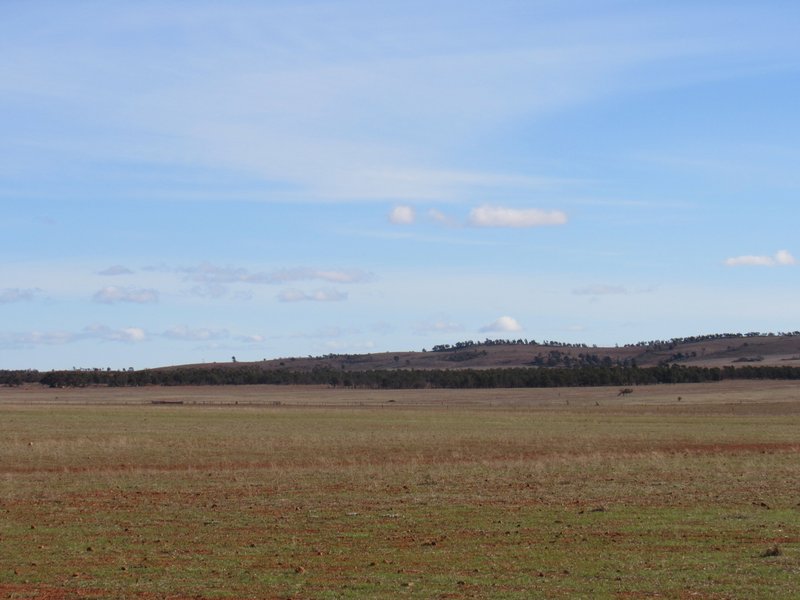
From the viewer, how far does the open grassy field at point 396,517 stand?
14625 millimetres

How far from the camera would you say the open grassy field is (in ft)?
48.0

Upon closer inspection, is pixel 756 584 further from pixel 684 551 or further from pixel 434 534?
pixel 434 534

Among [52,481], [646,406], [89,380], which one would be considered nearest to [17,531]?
Answer: [52,481]

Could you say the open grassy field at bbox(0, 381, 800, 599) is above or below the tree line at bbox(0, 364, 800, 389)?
below

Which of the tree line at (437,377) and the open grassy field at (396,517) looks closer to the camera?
the open grassy field at (396,517)

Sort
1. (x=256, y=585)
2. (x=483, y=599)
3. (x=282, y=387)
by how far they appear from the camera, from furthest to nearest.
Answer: (x=282, y=387) → (x=256, y=585) → (x=483, y=599)

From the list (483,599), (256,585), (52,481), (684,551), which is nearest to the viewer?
(483,599)

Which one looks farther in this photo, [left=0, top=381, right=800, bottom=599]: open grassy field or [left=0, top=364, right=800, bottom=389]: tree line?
[left=0, top=364, right=800, bottom=389]: tree line

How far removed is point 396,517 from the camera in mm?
21266

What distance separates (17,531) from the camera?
779 inches

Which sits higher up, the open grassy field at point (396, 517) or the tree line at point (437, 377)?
the tree line at point (437, 377)

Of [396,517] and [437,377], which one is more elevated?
[437,377]

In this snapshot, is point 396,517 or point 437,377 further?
point 437,377

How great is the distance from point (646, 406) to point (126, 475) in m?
68.4
